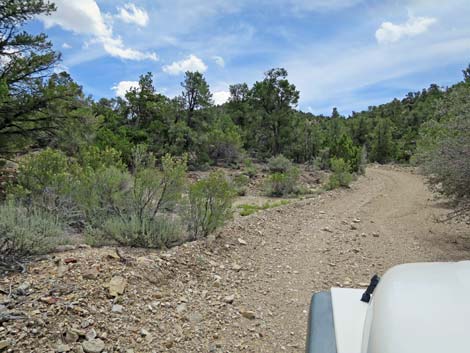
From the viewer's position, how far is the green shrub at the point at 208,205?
589 centimetres

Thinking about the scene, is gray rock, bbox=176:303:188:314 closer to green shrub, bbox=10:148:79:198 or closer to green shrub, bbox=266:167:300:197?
green shrub, bbox=10:148:79:198

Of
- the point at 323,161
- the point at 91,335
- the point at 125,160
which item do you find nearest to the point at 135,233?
the point at 91,335

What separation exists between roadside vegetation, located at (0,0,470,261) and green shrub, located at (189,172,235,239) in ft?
0.06

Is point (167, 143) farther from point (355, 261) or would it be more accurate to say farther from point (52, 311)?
point (52, 311)

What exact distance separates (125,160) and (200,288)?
13992mm

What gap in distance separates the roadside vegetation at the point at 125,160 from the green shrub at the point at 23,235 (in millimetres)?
14

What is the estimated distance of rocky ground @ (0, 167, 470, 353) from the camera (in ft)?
9.82

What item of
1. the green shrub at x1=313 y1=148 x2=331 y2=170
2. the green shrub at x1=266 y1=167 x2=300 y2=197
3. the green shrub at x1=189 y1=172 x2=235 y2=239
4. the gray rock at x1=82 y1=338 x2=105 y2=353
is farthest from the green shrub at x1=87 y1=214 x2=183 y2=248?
the green shrub at x1=313 y1=148 x2=331 y2=170

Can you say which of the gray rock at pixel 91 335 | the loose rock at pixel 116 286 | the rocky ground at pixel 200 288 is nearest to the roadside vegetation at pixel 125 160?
the rocky ground at pixel 200 288

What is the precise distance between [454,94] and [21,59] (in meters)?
12.3

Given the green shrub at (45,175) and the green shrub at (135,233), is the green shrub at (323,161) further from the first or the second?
the green shrub at (135,233)

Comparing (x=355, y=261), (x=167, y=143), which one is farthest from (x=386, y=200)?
(x=167, y=143)

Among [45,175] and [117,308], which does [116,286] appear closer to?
[117,308]

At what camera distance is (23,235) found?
14.7 ft
